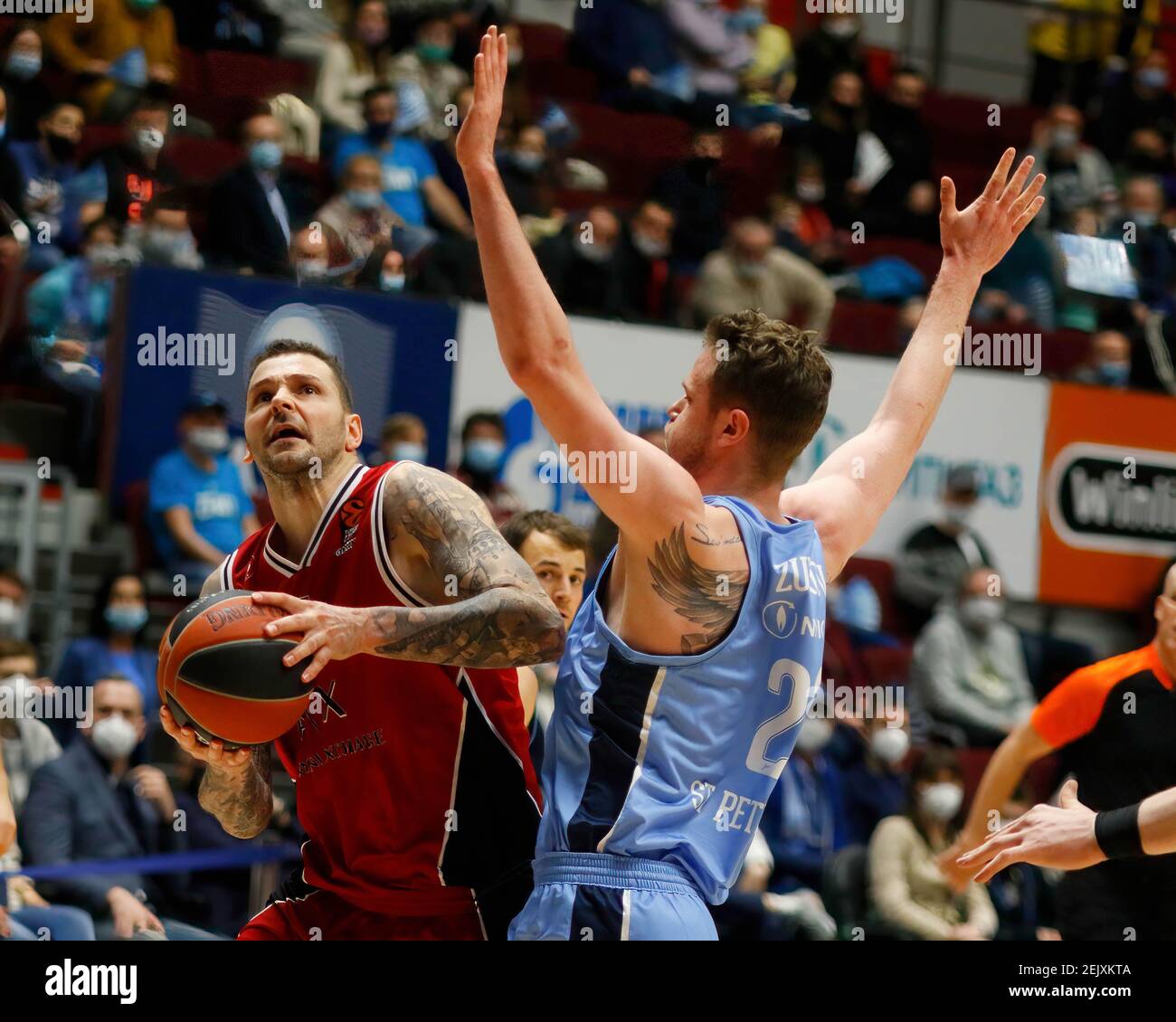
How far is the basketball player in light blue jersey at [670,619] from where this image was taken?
2.87 metres

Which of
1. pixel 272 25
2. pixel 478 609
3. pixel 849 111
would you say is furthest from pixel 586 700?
pixel 849 111

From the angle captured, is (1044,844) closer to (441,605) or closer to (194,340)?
(441,605)

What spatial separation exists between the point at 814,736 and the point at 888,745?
492 millimetres

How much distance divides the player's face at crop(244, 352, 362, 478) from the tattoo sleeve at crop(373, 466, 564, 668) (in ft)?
0.64

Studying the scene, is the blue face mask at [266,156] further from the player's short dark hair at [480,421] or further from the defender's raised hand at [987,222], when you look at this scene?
the defender's raised hand at [987,222]

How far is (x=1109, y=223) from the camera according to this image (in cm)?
1141

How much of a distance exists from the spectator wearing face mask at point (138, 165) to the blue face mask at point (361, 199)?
2.75ft

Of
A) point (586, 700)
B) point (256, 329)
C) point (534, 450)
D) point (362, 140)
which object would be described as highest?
point (362, 140)

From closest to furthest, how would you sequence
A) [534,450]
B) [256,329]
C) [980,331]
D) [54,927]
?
Result: [54,927], [256,329], [534,450], [980,331]

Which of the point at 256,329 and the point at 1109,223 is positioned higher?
the point at 1109,223

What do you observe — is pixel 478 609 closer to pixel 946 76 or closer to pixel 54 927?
pixel 54 927

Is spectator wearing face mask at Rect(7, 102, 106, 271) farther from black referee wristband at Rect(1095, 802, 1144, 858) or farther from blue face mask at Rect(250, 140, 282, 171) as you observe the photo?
black referee wristband at Rect(1095, 802, 1144, 858)

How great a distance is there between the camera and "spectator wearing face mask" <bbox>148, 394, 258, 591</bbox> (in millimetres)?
7410

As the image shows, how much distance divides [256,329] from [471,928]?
4606 mm
